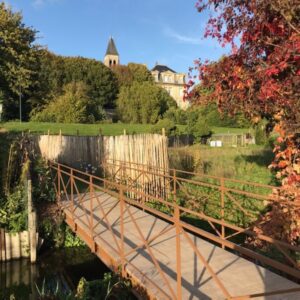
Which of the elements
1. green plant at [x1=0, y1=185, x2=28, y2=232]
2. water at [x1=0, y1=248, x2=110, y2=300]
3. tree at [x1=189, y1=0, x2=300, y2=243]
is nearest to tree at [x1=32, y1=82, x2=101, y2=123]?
green plant at [x1=0, y1=185, x2=28, y2=232]

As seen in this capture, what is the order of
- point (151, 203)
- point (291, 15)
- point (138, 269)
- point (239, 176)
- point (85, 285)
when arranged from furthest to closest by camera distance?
point (239, 176) < point (151, 203) < point (85, 285) < point (138, 269) < point (291, 15)

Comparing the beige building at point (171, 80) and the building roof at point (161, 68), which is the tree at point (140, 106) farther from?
the building roof at point (161, 68)

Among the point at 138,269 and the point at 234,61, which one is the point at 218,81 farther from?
the point at 138,269

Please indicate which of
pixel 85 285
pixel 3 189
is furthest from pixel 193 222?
pixel 85 285

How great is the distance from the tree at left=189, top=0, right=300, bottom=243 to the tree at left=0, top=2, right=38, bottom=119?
573 inches

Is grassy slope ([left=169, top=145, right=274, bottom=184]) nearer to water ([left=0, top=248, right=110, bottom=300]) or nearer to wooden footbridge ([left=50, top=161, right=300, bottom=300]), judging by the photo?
wooden footbridge ([left=50, top=161, right=300, bottom=300])

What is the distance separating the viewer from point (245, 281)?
4320mm

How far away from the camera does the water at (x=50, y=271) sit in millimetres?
6850

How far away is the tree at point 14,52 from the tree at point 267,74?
47.7 feet

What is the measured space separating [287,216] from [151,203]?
5.89 meters

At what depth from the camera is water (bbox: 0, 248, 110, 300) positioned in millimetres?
6850

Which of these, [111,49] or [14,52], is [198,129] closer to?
[14,52]

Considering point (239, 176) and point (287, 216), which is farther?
point (239, 176)

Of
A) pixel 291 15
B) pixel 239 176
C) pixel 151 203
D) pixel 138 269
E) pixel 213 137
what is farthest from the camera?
pixel 213 137
